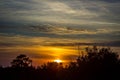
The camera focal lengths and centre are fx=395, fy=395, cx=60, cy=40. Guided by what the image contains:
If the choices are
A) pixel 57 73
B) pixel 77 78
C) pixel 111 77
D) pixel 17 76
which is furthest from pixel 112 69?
pixel 17 76

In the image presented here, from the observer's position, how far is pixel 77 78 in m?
38.3

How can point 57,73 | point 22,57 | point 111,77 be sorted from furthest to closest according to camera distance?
1. point 22,57
2. point 57,73
3. point 111,77

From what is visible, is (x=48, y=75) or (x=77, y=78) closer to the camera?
(x=77, y=78)

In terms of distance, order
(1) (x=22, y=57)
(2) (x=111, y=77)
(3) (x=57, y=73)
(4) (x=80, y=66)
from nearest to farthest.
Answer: (2) (x=111, y=77) → (4) (x=80, y=66) → (3) (x=57, y=73) → (1) (x=22, y=57)

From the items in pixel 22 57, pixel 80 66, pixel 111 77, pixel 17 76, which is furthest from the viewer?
pixel 22 57

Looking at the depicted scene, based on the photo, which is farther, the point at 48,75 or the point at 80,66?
the point at 48,75

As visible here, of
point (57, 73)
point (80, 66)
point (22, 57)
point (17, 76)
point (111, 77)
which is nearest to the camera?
point (111, 77)

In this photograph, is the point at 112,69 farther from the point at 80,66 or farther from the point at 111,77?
the point at 80,66

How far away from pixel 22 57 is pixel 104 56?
151 feet

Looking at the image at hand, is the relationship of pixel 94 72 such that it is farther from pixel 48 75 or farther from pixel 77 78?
pixel 48 75

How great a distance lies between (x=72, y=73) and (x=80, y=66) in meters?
1.24

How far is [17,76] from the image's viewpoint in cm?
4634

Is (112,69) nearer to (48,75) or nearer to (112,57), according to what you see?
(112,57)

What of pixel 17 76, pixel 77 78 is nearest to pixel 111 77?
pixel 77 78
